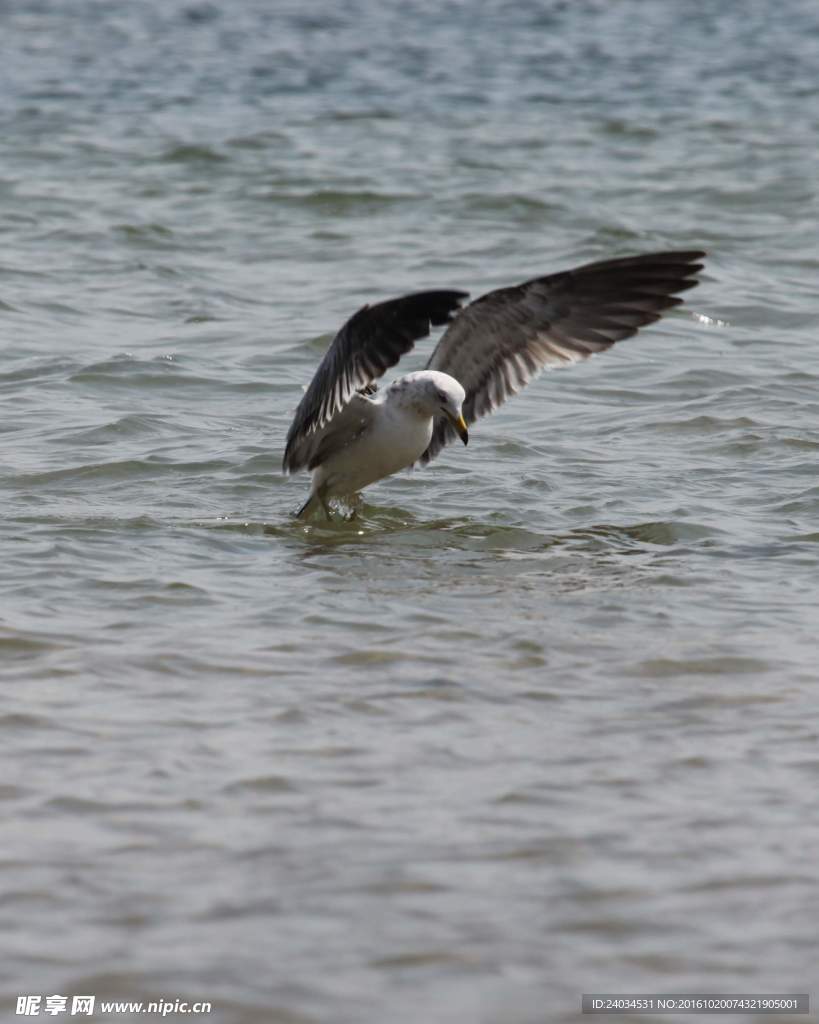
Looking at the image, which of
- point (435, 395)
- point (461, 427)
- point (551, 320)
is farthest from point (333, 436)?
point (551, 320)

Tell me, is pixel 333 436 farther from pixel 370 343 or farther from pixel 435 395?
pixel 370 343

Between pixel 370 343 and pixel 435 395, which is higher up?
pixel 370 343

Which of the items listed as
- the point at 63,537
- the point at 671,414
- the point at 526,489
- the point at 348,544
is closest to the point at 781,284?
the point at 671,414

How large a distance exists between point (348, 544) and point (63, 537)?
1.18 meters

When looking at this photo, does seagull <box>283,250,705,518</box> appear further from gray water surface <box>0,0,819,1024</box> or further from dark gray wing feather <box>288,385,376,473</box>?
gray water surface <box>0,0,819,1024</box>

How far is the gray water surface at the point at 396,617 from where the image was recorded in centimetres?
383

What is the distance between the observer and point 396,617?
6.10 metres

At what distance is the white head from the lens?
24.1 feet

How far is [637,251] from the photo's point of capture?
44.2ft

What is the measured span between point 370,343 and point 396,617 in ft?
4.29

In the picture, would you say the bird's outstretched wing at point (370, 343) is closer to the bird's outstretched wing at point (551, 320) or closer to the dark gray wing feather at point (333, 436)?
the dark gray wing feather at point (333, 436)

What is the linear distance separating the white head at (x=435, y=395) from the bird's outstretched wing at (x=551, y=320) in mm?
336

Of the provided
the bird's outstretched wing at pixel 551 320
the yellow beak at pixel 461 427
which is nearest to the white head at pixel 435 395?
the yellow beak at pixel 461 427

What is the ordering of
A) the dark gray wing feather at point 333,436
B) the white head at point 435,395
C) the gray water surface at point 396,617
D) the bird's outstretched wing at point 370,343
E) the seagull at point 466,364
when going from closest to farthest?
1. the gray water surface at point 396,617
2. the bird's outstretched wing at point 370,343
3. the seagull at point 466,364
4. the white head at point 435,395
5. the dark gray wing feather at point 333,436
